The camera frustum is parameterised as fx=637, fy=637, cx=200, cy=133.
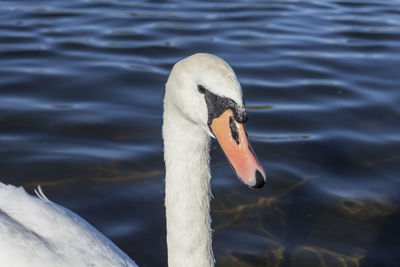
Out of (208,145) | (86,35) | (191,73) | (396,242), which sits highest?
(191,73)

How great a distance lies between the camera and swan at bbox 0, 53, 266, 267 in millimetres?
2986

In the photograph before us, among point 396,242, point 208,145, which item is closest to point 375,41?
point 396,242

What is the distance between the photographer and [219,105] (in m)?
2.97

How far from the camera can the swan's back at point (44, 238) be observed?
3188 millimetres

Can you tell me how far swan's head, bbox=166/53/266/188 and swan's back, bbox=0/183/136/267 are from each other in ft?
2.96

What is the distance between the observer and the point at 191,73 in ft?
10.1

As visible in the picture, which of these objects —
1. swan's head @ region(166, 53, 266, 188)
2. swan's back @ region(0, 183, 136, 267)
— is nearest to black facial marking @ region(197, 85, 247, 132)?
swan's head @ region(166, 53, 266, 188)

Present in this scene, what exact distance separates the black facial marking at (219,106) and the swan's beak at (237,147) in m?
0.02

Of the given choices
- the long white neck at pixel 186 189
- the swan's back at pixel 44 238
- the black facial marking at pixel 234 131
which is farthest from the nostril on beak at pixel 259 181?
the swan's back at pixel 44 238

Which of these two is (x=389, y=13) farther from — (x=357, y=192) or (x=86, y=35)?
(x=357, y=192)

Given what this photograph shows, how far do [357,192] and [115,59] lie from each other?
14.1ft

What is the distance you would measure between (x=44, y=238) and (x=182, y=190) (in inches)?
30.1

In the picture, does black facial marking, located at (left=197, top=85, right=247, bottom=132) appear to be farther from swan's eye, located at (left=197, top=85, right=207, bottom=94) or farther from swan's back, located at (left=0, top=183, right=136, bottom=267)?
swan's back, located at (left=0, top=183, right=136, bottom=267)

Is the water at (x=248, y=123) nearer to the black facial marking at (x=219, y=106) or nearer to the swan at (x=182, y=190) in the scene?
the swan at (x=182, y=190)
